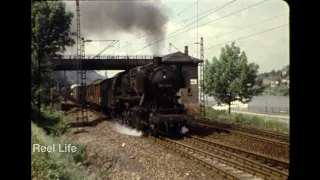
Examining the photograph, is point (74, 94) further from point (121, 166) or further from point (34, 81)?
point (121, 166)

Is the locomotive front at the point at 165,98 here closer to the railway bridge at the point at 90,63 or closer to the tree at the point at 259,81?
the railway bridge at the point at 90,63

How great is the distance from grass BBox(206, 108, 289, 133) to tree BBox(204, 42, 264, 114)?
110cm

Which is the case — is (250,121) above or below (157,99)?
below

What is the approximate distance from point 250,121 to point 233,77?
8.88ft

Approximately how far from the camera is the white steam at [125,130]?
12.9 metres

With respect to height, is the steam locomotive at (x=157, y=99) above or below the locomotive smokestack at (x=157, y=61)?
below

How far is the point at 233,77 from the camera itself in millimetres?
17453

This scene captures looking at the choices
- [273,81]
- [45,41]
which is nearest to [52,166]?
[45,41]

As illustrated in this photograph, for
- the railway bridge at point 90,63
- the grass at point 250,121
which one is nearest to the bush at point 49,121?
the railway bridge at point 90,63

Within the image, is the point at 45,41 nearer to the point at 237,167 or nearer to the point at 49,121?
the point at 49,121

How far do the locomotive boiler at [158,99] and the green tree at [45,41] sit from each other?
3300 mm

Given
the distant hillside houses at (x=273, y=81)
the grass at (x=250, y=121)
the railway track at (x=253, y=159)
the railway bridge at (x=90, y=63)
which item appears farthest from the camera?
the distant hillside houses at (x=273, y=81)

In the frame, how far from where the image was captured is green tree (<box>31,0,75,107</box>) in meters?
9.57
